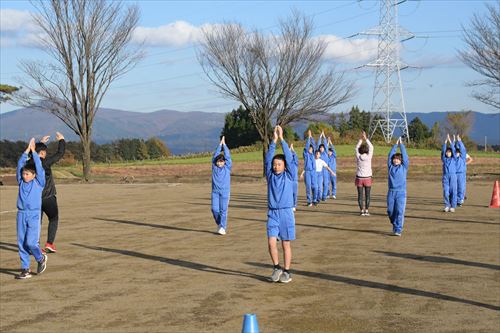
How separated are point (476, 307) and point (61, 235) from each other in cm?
1007

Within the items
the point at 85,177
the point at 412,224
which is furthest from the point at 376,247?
the point at 85,177

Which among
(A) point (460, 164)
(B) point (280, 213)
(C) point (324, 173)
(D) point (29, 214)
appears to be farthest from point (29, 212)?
(C) point (324, 173)

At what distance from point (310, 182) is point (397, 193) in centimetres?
730

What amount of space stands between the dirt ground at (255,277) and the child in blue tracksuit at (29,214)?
373mm

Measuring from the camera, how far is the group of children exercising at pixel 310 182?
33.5 feet

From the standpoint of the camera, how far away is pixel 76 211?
72.5 ft

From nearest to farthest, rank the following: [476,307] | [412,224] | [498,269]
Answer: [476,307] < [498,269] < [412,224]

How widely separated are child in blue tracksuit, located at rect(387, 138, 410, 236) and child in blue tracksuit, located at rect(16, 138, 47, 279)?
24.1 feet

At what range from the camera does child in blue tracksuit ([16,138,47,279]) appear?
10969mm

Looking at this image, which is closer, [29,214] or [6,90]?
[29,214]

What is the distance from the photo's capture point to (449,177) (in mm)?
19953

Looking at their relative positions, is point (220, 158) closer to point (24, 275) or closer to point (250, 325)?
point (24, 275)

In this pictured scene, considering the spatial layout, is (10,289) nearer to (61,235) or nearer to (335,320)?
(335,320)

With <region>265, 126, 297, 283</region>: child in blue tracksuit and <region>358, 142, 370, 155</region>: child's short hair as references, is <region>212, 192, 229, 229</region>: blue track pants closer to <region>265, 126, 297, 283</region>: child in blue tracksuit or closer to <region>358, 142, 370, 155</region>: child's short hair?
<region>358, 142, 370, 155</region>: child's short hair
